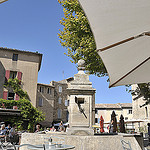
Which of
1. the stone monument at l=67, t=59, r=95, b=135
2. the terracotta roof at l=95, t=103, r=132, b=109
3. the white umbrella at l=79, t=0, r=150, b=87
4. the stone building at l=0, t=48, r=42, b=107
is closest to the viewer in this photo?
the white umbrella at l=79, t=0, r=150, b=87

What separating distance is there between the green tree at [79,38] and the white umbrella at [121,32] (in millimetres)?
7018

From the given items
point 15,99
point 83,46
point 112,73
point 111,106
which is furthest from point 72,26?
point 111,106

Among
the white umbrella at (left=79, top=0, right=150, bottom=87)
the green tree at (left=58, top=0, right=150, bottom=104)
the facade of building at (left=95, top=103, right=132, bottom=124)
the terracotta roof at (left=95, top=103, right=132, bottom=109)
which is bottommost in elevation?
the facade of building at (left=95, top=103, right=132, bottom=124)

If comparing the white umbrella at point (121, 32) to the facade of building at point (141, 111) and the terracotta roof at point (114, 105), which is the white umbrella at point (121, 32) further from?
the terracotta roof at point (114, 105)

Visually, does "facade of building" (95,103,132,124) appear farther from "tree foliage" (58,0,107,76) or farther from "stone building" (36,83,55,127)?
"tree foliage" (58,0,107,76)

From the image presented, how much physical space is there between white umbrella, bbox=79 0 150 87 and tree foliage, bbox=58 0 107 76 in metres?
7.02

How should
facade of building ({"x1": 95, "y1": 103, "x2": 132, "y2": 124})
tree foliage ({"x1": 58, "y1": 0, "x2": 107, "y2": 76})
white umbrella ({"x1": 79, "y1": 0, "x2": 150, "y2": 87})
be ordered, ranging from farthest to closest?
facade of building ({"x1": 95, "y1": 103, "x2": 132, "y2": 124}), tree foliage ({"x1": 58, "y1": 0, "x2": 107, "y2": 76}), white umbrella ({"x1": 79, "y1": 0, "x2": 150, "y2": 87})

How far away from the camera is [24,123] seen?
78.0 ft

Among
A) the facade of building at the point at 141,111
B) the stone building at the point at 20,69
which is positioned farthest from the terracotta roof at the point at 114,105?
the stone building at the point at 20,69

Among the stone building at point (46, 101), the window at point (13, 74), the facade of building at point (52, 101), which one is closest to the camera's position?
the window at point (13, 74)

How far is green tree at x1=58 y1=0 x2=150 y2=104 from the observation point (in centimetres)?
1027

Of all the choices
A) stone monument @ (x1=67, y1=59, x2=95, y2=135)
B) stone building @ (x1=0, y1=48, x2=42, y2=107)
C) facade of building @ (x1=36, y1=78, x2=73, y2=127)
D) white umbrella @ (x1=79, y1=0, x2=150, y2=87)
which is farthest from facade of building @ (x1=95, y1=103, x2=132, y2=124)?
white umbrella @ (x1=79, y1=0, x2=150, y2=87)

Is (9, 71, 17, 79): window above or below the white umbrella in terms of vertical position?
above

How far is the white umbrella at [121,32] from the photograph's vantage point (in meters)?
2.22
